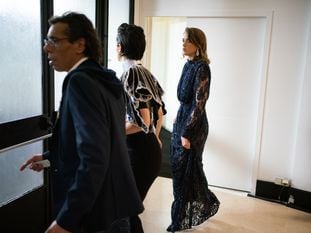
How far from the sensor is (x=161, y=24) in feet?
16.9

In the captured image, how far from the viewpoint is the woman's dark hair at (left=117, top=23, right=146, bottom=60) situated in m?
1.78

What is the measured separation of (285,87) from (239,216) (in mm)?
1195

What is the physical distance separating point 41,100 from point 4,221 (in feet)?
2.39

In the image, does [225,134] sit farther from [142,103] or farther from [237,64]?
[142,103]

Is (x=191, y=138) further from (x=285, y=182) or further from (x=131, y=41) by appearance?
(x=285, y=182)

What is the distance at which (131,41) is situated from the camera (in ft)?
5.86

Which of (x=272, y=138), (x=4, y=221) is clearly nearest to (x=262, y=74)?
(x=272, y=138)

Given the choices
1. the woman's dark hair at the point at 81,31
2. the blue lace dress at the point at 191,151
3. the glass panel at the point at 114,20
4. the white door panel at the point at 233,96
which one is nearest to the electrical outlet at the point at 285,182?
the white door panel at the point at 233,96

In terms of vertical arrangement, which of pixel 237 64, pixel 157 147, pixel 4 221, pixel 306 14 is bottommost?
pixel 4 221

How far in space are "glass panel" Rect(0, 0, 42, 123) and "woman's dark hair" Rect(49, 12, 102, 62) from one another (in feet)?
2.56

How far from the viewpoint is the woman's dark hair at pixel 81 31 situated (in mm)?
1118

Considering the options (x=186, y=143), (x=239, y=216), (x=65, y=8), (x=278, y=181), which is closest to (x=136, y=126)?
(x=186, y=143)

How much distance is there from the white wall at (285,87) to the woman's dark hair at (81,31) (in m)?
2.18

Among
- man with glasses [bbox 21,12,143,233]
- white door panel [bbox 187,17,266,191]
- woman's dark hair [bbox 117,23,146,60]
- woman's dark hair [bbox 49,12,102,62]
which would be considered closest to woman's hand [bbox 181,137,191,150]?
woman's dark hair [bbox 117,23,146,60]
